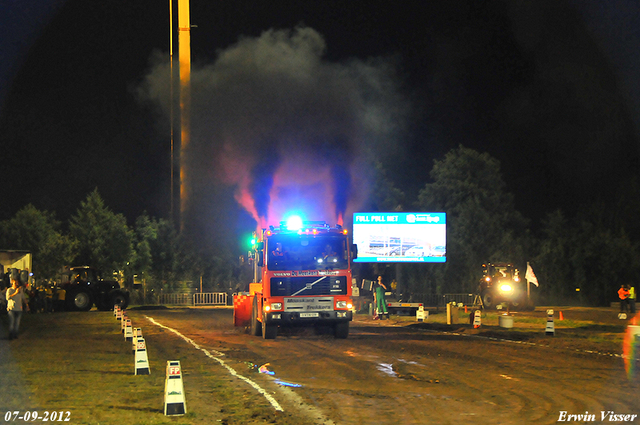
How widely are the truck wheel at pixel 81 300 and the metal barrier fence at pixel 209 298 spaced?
52.9ft

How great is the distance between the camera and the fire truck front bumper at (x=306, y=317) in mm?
20969

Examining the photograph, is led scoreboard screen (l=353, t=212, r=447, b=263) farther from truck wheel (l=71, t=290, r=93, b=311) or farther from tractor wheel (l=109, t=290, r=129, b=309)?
truck wheel (l=71, t=290, r=93, b=311)

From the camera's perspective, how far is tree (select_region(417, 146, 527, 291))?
2589 inches

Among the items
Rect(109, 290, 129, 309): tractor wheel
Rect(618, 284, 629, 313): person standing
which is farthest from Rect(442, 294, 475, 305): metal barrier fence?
Rect(109, 290, 129, 309): tractor wheel

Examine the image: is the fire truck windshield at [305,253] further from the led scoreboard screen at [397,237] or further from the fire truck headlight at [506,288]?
the fire truck headlight at [506,288]

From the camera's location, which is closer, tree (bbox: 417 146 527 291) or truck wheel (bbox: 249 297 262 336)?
truck wheel (bbox: 249 297 262 336)

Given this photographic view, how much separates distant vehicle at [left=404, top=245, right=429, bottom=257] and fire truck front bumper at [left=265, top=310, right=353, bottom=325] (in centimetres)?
1862

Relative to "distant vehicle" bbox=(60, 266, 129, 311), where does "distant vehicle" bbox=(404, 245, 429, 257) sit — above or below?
above

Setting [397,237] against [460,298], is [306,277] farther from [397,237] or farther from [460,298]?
[460,298]

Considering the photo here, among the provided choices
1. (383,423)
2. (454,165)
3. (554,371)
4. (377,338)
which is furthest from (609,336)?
(454,165)

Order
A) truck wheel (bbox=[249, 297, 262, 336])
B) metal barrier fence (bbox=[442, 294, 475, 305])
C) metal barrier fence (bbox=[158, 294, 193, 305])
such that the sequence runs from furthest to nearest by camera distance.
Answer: metal barrier fence (bbox=[158, 294, 193, 305])
metal barrier fence (bbox=[442, 294, 475, 305])
truck wheel (bbox=[249, 297, 262, 336])

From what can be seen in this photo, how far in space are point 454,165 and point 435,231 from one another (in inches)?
1173

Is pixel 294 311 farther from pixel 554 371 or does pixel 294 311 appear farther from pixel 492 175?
pixel 492 175

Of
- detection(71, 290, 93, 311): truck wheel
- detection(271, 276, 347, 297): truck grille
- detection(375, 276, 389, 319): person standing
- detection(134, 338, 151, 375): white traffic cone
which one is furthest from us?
detection(71, 290, 93, 311): truck wheel
